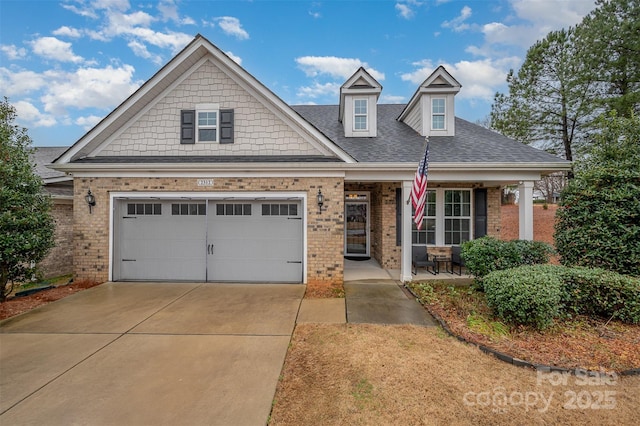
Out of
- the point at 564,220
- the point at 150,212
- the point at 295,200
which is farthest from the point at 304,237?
the point at 564,220

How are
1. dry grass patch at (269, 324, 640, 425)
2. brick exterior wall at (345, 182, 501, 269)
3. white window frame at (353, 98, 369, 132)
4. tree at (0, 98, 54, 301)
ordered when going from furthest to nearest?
white window frame at (353, 98, 369, 132) < brick exterior wall at (345, 182, 501, 269) < tree at (0, 98, 54, 301) < dry grass patch at (269, 324, 640, 425)

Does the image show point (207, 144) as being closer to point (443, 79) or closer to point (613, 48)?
point (443, 79)

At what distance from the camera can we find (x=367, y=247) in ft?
38.2

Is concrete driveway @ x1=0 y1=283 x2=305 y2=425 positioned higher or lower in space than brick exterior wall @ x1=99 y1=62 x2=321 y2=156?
lower

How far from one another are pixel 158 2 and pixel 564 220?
633 inches

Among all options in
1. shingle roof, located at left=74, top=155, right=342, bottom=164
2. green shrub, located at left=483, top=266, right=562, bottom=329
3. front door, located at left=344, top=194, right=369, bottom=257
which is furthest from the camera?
front door, located at left=344, top=194, right=369, bottom=257

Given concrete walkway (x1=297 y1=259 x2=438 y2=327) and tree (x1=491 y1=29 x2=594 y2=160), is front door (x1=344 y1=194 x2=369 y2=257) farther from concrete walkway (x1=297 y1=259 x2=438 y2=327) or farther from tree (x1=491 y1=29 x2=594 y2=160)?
tree (x1=491 y1=29 x2=594 y2=160)

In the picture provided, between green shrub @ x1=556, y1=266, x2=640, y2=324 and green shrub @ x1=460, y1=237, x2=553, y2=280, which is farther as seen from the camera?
green shrub @ x1=460, y1=237, x2=553, y2=280

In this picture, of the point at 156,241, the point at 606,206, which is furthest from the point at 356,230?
the point at 606,206

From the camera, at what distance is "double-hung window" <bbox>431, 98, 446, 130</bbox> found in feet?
33.4

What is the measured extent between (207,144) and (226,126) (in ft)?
2.47

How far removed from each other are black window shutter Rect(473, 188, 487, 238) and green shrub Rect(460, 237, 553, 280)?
2.90 m

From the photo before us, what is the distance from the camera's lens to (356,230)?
11703 mm

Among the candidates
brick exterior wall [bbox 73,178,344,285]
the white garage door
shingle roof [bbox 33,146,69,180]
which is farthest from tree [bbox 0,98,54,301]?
shingle roof [bbox 33,146,69,180]
